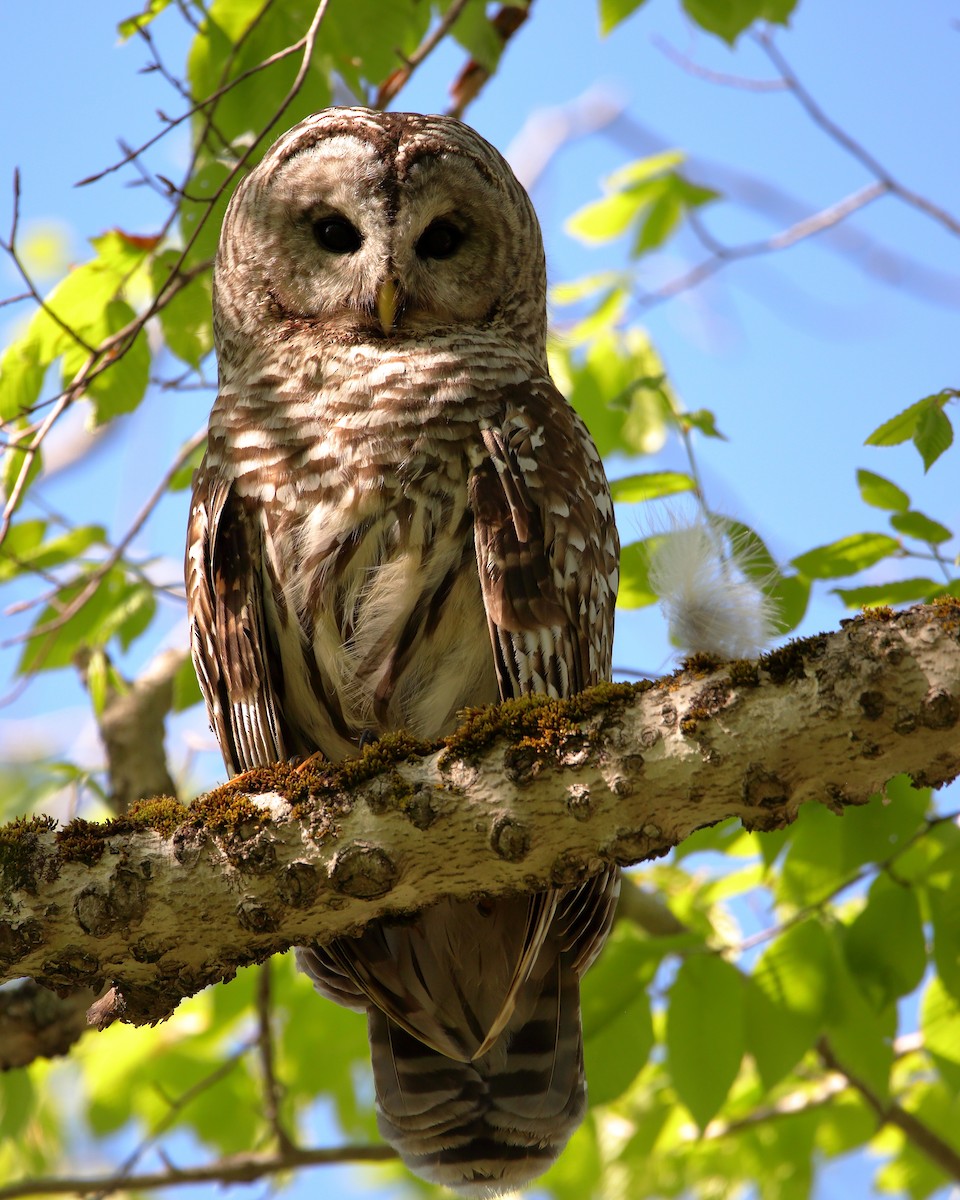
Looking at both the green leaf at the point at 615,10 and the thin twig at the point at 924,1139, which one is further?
the thin twig at the point at 924,1139

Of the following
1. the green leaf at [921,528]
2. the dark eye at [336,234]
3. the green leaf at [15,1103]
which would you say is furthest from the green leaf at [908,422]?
the green leaf at [15,1103]

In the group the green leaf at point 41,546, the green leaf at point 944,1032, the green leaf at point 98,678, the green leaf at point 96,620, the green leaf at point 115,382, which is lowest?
the green leaf at point 944,1032

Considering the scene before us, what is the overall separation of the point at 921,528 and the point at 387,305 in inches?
58.7

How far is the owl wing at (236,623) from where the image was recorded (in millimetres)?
3143

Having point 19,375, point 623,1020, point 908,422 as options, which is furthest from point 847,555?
point 19,375

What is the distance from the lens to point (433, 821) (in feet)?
7.52

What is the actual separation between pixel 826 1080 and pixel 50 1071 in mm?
4547

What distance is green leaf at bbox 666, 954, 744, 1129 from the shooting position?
123 inches

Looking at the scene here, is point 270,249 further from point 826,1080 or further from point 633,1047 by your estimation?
point 826,1080

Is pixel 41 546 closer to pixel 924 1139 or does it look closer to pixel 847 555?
pixel 847 555

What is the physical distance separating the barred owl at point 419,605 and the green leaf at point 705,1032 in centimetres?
26

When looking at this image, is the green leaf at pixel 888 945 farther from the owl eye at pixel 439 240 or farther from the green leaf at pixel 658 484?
the owl eye at pixel 439 240

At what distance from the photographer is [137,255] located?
3820 millimetres

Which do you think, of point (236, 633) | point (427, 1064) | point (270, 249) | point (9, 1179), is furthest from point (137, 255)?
point (9, 1179)
